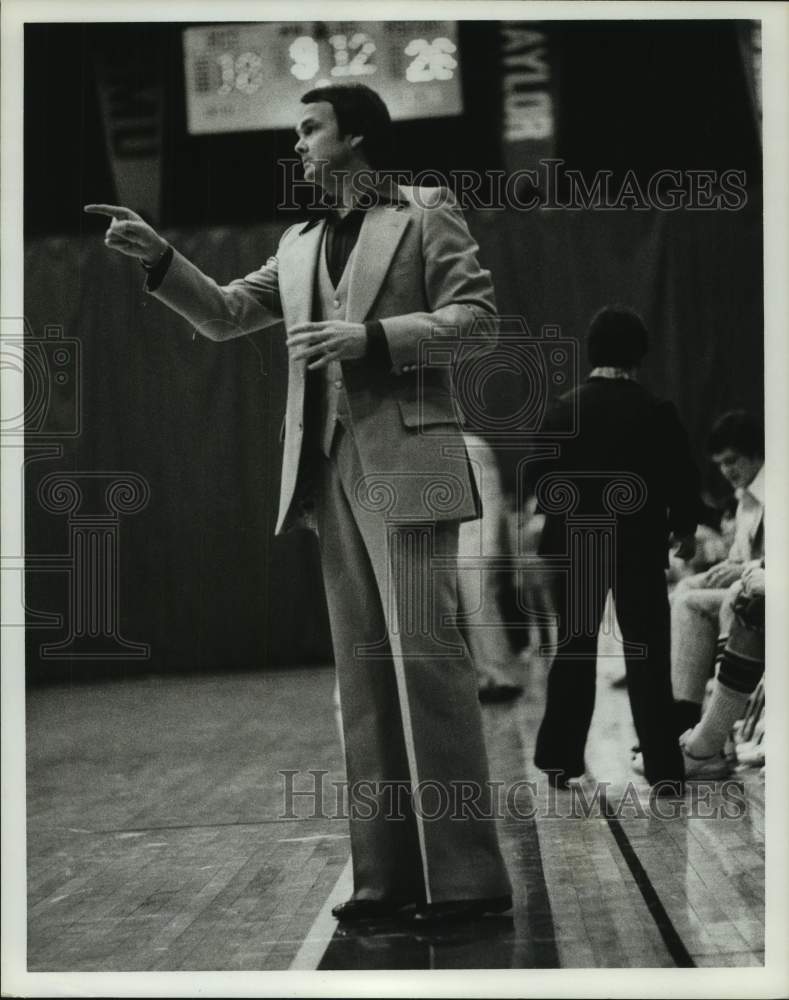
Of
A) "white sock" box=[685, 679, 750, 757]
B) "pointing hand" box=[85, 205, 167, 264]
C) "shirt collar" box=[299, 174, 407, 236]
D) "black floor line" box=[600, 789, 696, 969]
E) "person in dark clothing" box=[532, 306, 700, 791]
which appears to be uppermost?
"shirt collar" box=[299, 174, 407, 236]

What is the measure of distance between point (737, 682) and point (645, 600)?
415 millimetres

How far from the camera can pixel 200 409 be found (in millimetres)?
3727

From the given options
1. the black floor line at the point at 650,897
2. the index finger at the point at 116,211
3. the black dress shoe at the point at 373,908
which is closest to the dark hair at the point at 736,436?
the black floor line at the point at 650,897

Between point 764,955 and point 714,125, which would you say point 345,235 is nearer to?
point 714,125

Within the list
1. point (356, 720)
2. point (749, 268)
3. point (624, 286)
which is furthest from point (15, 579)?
point (749, 268)

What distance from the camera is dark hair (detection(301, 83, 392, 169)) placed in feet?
11.6

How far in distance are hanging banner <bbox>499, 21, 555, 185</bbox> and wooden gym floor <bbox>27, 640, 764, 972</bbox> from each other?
1494mm

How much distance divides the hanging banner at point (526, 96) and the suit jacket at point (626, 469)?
27.3 inches

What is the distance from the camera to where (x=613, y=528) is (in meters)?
3.66

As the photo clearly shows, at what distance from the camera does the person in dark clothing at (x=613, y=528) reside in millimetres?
3654

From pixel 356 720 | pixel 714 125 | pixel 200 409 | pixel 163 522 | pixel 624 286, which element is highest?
pixel 714 125

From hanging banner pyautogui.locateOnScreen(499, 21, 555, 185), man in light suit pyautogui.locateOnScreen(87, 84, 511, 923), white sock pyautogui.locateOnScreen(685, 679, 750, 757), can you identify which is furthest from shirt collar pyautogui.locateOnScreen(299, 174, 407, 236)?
white sock pyautogui.locateOnScreen(685, 679, 750, 757)

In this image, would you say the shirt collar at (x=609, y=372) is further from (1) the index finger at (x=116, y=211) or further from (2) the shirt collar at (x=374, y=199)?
(1) the index finger at (x=116, y=211)

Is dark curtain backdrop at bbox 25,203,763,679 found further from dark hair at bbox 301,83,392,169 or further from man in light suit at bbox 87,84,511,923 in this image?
dark hair at bbox 301,83,392,169
